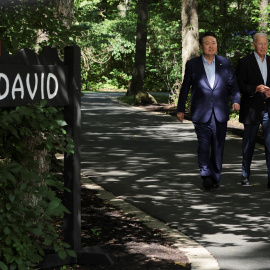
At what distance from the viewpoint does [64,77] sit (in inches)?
226

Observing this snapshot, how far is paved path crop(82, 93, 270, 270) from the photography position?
6918 mm

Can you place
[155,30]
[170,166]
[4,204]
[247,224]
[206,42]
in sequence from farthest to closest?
[155,30] < [170,166] < [206,42] < [247,224] < [4,204]

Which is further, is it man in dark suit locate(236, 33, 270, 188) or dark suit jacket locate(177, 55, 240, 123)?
man in dark suit locate(236, 33, 270, 188)

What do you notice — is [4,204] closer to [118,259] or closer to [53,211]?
[53,211]

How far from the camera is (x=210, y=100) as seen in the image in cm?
969

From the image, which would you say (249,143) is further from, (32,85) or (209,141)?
(32,85)

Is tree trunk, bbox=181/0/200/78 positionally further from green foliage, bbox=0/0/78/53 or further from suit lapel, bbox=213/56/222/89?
green foliage, bbox=0/0/78/53

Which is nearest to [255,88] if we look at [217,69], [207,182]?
[217,69]

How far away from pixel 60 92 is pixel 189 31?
67.2 ft

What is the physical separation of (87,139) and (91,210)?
870 cm

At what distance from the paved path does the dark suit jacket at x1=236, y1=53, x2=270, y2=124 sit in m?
0.93

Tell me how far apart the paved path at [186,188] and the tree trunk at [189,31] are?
735 centimetres

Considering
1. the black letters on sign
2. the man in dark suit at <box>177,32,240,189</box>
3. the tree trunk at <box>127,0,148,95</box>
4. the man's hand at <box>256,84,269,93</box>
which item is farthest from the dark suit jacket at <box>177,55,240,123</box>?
the tree trunk at <box>127,0,148,95</box>

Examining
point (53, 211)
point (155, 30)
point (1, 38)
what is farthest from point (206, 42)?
point (155, 30)
